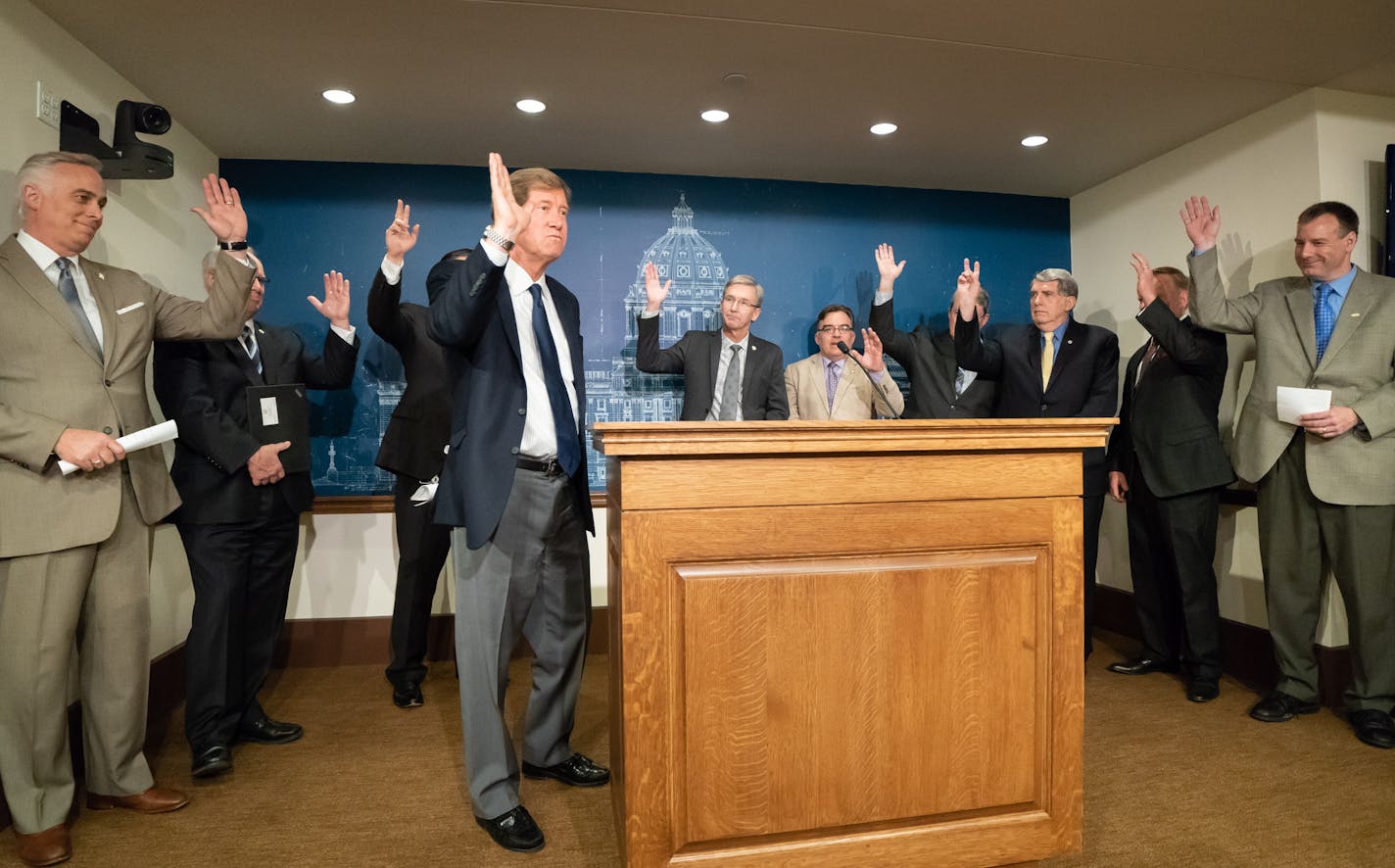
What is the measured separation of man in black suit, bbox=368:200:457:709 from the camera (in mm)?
3273

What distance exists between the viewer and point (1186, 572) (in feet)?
11.1

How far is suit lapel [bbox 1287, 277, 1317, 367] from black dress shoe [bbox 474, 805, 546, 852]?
319cm

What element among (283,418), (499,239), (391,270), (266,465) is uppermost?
(391,270)

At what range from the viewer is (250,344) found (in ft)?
9.39

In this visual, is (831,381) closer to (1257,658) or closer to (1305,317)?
(1305,317)

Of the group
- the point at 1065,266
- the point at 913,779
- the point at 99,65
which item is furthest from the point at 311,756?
the point at 1065,266

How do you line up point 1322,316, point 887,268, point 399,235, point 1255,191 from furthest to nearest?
point 887,268, point 1255,191, point 1322,316, point 399,235

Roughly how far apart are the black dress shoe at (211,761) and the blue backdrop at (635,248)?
165 centimetres

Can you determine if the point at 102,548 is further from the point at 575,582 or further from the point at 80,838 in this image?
the point at 575,582

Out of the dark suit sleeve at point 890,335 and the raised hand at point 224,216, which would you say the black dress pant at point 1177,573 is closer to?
the dark suit sleeve at point 890,335

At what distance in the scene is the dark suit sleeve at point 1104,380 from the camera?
362 centimetres

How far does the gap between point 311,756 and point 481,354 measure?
5.62 ft

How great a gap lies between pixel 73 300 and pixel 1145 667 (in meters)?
4.30

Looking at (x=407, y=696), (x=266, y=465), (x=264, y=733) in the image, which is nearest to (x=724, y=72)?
(x=266, y=465)
